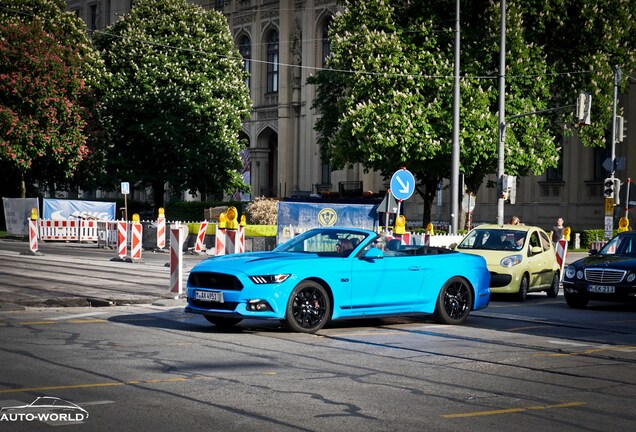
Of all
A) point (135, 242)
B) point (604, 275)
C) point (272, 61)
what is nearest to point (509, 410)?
point (604, 275)

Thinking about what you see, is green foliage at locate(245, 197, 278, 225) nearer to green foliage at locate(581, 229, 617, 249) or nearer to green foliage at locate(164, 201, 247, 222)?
green foliage at locate(581, 229, 617, 249)

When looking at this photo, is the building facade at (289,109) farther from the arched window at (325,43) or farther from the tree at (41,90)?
the tree at (41,90)

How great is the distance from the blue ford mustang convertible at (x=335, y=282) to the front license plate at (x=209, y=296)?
1 centimetres

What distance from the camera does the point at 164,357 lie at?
11055mm

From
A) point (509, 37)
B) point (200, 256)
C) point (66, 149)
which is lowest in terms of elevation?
point (200, 256)

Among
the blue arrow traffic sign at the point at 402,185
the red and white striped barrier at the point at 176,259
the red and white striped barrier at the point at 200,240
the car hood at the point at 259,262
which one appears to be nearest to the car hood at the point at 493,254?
the blue arrow traffic sign at the point at 402,185

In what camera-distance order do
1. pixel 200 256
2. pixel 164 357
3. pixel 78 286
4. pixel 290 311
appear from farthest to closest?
pixel 200 256 < pixel 78 286 < pixel 290 311 < pixel 164 357

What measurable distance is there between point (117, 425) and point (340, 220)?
25.6 m

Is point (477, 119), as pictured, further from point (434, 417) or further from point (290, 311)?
point (434, 417)

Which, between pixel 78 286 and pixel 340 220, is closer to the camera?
pixel 78 286

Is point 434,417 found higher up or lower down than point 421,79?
lower down

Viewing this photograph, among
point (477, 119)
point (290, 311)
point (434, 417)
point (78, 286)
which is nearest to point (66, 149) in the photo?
point (477, 119)

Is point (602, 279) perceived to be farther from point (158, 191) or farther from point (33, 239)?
point (158, 191)

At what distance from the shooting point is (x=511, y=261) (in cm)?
2155
